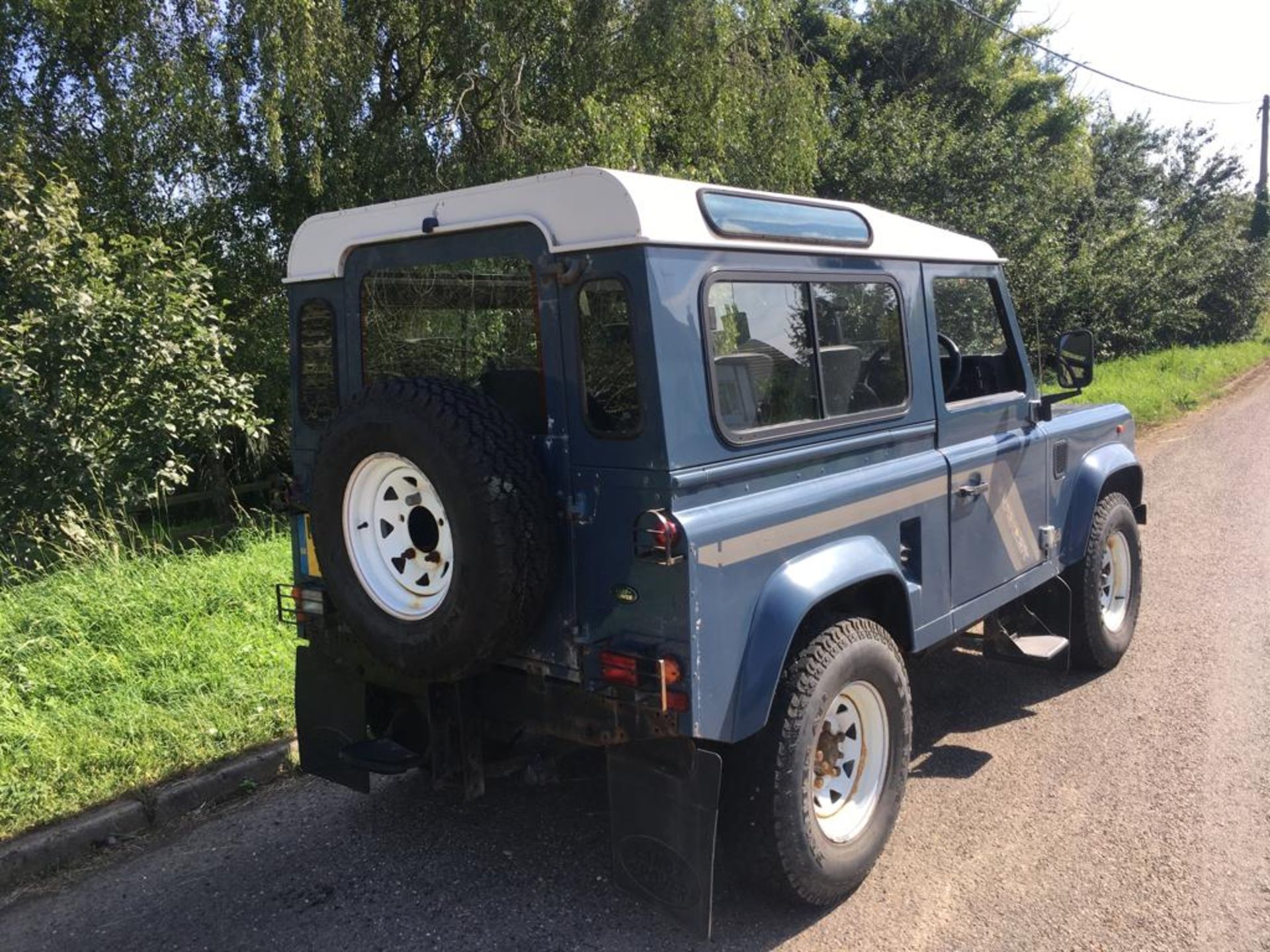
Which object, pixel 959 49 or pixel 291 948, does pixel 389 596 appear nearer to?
pixel 291 948

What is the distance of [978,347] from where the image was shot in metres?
4.47

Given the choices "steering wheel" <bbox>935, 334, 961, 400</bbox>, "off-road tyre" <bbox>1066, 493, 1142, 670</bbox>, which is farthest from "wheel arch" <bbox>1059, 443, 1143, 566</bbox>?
"steering wheel" <bbox>935, 334, 961, 400</bbox>

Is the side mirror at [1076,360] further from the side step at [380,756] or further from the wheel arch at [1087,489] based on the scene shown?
the side step at [380,756]

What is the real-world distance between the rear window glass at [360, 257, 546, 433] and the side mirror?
9.61ft

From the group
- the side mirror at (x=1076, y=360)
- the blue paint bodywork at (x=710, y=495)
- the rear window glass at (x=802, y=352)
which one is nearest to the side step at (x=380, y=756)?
the blue paint bodywork at (x=710, y=495)

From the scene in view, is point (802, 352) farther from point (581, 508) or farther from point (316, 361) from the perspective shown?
point (316, 361)

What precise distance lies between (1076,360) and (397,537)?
3.43 meters

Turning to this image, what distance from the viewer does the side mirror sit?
469 centimetres

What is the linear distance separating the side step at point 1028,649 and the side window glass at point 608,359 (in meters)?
2.61

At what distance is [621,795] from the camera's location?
9.40ft

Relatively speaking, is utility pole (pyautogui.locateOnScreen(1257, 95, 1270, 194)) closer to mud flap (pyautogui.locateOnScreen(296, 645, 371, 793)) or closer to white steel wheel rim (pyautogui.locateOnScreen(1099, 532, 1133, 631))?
white steel wheel rim (pyautogui.locateOnScreen(1099, 532, 1133, 631))

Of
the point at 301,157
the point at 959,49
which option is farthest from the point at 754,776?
the point at 959,49

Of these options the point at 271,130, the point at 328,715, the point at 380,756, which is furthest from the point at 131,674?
the point at 271,130

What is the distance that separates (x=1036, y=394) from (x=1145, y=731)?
1577 mm
